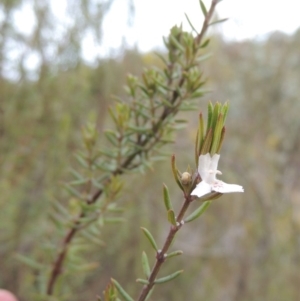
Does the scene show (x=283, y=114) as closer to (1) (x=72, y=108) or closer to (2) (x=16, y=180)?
(1) (x=72, y=108)

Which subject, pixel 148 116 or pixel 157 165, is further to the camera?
pixel 157 165

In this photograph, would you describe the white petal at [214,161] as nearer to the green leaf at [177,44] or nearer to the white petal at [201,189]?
the white petal at [201,189]

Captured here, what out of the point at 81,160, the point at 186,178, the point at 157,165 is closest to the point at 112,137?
the point at 81,160

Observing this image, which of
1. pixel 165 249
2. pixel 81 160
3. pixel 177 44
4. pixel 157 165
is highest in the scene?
pixel 157 165

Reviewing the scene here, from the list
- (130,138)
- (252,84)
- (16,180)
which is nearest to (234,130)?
(252,84)

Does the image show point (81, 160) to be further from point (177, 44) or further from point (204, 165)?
point (204, 165)

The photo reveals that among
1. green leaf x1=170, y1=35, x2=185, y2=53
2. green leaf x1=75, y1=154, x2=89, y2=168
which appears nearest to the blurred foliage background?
green leaf x1=75, y1=154, x2=89, y2=168
